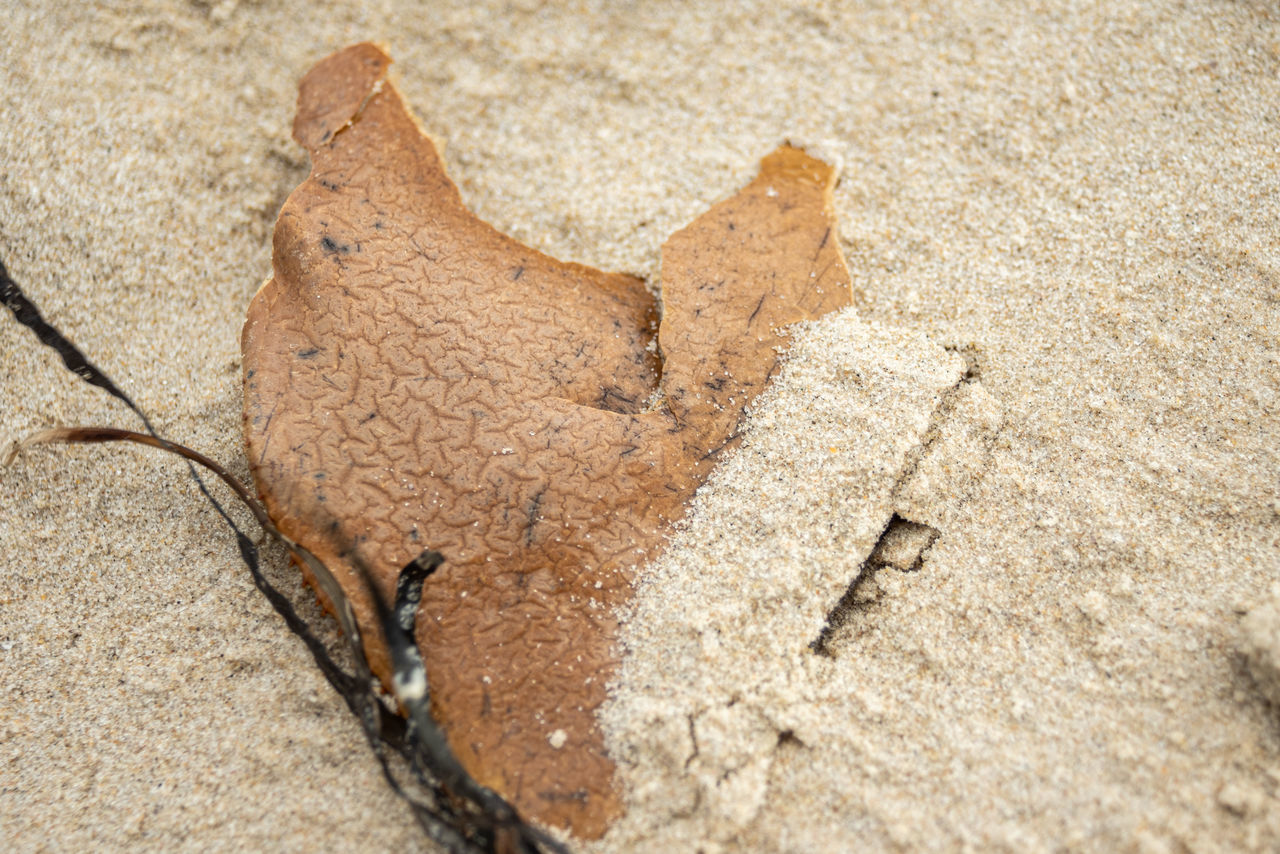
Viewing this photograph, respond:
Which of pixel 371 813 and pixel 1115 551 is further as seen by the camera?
pixel 1115 551

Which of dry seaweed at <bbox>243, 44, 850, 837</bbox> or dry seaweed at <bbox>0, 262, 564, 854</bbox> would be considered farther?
dry seaweed at <bbox>243, 44, 850, 837</bbox>

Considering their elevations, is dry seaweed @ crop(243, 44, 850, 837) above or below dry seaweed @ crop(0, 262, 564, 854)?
above

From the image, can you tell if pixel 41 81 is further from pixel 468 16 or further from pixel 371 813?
pixel 371 813

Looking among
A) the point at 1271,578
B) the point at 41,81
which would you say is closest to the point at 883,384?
the point at 1271,578

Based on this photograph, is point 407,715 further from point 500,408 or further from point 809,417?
point 809,417
